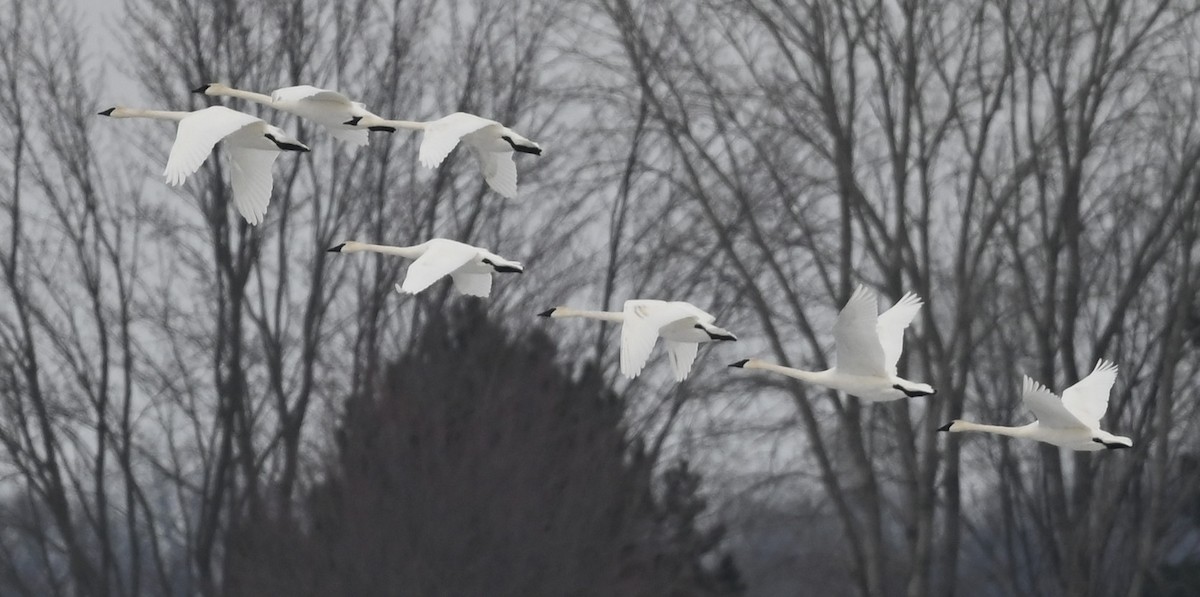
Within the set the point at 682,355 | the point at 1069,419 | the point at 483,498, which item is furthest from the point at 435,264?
the point at 483,498

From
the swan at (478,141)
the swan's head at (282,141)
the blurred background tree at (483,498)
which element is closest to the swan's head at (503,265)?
the swan at (478,141)

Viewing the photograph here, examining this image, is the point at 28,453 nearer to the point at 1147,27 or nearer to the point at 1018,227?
the point at 1018,227

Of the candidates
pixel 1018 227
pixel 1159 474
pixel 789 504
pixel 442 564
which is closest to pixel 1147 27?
pixel 1018 227

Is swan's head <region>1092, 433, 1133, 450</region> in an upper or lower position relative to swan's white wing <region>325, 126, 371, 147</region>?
lower

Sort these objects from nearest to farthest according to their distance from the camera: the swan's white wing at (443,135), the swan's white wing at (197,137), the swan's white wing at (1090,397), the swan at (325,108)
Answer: the swan's white wing at (197,137) → the swan's white wing at (443,135) → the swan at (325,108) → the swan's white wing at (1090,397)

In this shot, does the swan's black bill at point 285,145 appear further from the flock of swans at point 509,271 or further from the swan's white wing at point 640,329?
the swan's white wing at point 640,329

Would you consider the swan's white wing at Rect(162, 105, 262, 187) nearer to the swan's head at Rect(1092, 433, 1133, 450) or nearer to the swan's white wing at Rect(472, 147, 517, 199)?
the swan's white wing at Rect(472, 147, 517, 199)

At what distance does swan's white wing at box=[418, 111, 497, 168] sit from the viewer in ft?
39.2

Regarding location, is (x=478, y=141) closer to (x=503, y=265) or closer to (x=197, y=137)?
(x=503, y=265)

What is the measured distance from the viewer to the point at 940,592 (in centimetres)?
2625

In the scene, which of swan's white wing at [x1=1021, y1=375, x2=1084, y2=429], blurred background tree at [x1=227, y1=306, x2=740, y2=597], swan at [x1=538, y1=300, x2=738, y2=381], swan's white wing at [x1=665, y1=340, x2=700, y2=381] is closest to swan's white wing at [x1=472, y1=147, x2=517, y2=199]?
swan at [x1=538, y1=300, x2=738, y2=381]

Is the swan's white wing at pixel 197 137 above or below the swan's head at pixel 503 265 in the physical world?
above

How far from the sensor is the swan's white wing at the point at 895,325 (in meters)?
13.6

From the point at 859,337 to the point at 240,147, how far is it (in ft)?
12.2
